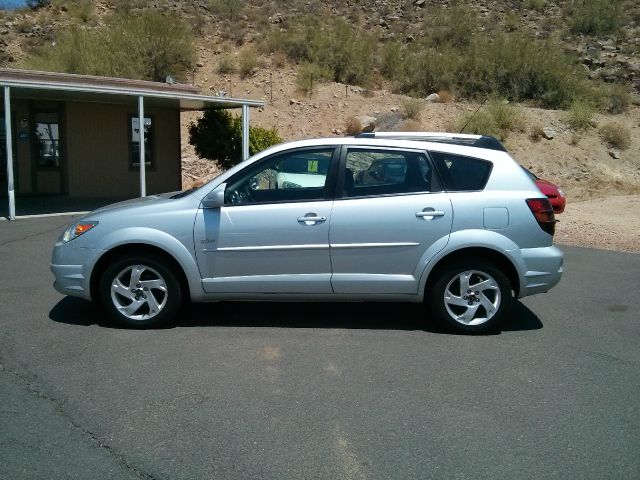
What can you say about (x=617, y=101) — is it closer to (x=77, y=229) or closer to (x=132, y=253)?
(x=132, y=253)

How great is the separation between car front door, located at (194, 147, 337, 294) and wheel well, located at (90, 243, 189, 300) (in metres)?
0.24

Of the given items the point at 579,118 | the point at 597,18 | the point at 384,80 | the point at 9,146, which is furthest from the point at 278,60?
the point at 9,146

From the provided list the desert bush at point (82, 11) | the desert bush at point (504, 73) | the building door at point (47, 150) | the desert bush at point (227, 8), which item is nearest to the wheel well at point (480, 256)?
the building door at point (47, 150)

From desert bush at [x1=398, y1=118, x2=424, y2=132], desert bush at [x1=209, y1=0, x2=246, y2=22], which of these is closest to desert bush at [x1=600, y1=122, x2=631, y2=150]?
desert bush at [x1=398, y1=118, x2=424, y2=132]

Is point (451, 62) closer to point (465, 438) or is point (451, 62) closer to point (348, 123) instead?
point (348, 123)

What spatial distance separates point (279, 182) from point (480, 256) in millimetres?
2030

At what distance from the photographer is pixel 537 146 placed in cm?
2434

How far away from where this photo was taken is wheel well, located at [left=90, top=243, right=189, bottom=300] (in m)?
6.55

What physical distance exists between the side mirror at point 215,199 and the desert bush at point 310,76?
24.2 meters

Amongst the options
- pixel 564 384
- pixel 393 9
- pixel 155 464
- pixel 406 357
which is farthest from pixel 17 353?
pixel 393 9

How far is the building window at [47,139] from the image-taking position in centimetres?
1762

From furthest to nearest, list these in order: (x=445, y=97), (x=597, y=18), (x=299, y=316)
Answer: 1. (x=597, y=18)
2. (x=445, y=97)
3. (x=299, y=316)

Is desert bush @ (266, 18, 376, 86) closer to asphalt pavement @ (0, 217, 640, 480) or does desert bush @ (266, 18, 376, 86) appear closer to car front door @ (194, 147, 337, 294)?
asphalt pavement @ (0, 217, 640, 480)

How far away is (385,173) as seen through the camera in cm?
663
